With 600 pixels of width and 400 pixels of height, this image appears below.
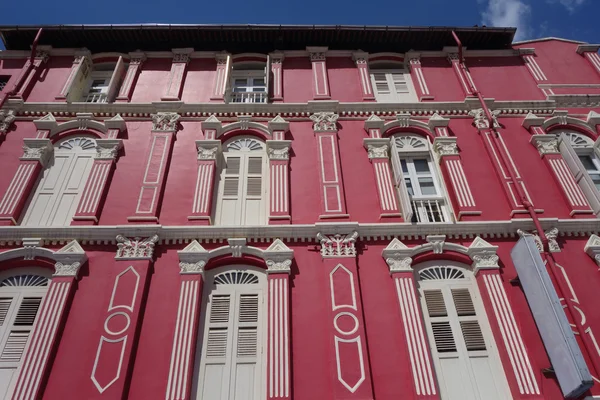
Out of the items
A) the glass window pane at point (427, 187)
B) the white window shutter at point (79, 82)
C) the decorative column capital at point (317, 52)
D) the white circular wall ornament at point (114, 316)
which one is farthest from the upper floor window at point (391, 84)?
the white circular wall ornament at point (114, 316)

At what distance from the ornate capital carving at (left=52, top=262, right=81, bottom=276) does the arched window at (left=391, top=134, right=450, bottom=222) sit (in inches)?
226

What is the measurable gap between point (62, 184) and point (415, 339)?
727 cm

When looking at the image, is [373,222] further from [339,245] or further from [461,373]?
[461,373]

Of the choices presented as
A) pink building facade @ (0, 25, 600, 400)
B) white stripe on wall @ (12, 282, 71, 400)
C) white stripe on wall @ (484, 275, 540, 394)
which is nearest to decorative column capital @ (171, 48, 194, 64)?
pink building facade @ (0, 25, 600, 400)

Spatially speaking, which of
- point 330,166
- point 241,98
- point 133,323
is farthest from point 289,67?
point 133,323

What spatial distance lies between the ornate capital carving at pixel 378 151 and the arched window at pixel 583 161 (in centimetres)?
369

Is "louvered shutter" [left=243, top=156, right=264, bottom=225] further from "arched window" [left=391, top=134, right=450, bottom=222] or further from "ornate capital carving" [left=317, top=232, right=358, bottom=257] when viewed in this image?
"arched window" [left=391, top=134, right=450, bottom=222]

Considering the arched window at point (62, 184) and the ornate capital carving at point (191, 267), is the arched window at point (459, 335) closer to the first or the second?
the ornate capital carving at point (191, 267)

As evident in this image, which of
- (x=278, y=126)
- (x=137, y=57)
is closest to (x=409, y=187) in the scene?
(x=278, y=126)

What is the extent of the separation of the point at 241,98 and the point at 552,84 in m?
7.64

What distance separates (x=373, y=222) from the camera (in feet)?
31.0

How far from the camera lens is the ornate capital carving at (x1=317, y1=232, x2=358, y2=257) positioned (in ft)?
28.7

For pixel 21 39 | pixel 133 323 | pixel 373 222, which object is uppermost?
pixel 21 39

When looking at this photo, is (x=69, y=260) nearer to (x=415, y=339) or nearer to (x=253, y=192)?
(x=253, y=192)
